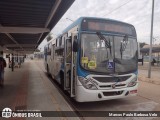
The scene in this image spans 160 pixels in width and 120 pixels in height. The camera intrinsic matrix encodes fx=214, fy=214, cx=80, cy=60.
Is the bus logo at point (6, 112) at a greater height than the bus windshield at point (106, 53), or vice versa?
the bus windshield at point (106, 53)

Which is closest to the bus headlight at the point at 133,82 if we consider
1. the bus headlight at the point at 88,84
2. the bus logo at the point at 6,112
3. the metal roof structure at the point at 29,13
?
the bus headlight at the point at 88,84

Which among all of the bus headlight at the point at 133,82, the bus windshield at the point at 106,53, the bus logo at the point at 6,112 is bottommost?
the bus logo at the point at 6,112

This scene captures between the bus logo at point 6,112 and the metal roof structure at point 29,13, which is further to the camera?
the metal roof structure at point 29,13

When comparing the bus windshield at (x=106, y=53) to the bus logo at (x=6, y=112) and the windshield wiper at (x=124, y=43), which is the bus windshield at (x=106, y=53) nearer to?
the windshield wiper at (x=124, y=43)

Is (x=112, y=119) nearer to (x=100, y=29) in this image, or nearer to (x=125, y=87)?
(x=125, y=87)

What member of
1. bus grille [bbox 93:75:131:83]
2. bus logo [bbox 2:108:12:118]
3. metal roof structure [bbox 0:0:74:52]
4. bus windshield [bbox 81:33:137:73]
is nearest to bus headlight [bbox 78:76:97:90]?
bus grille [bbox 93:75:131:83]

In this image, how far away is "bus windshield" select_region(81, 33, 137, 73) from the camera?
23.6ft

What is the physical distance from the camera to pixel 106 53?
7.42m

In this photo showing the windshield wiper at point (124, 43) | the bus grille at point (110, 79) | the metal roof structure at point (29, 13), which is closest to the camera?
the bus grille at point (110, 79)

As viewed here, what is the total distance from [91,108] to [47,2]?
466cm

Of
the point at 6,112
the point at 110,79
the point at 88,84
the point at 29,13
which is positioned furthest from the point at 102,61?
the point at 29,13

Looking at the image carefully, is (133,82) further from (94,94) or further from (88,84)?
(88,84)

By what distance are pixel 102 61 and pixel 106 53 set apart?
338 mm

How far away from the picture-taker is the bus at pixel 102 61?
23.3 ft
